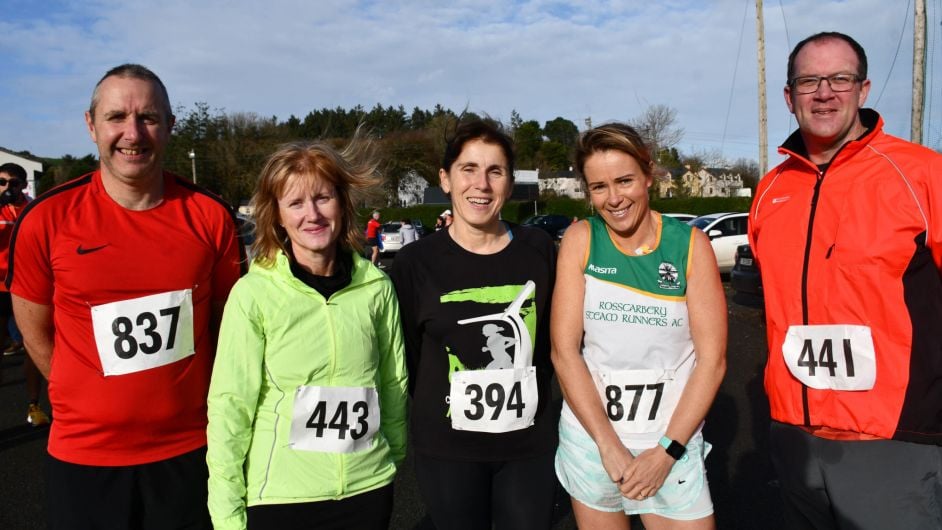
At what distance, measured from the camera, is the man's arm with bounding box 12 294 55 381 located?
247cm

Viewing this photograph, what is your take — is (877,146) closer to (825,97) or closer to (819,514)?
(825,97)

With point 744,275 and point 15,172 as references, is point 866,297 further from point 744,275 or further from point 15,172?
point 744,275

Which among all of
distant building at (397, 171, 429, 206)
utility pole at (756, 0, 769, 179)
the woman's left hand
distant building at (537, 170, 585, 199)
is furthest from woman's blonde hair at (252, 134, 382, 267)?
distant building at (397, 171, 429, 206)

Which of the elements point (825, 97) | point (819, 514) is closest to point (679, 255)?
point (825, 97)

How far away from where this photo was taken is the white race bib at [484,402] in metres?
2.46

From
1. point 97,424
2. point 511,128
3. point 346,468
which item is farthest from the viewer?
point 511,128

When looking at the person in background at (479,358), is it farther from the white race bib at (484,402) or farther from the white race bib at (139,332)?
the white race bib at (139,332)

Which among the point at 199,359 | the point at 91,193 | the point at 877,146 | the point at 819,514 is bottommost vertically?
the point at 819,514

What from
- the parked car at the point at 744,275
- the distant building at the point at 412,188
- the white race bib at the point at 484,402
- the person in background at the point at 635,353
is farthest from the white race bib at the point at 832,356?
the distant building at the point at 412,188

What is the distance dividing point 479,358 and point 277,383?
0.75 meters

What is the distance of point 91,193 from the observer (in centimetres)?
248

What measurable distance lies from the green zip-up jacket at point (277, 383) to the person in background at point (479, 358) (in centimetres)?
30

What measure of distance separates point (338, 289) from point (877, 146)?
202cm

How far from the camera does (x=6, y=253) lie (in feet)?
20.0
